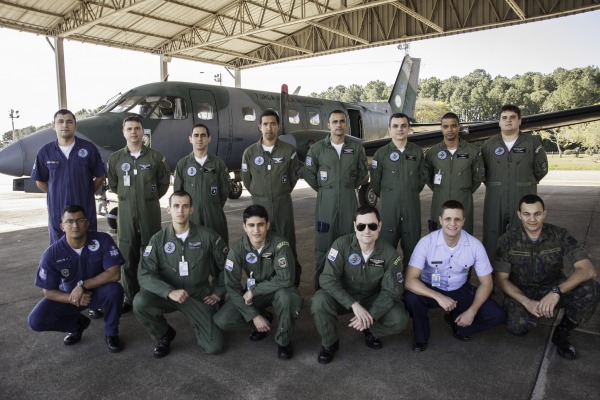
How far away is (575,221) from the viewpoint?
875 cm

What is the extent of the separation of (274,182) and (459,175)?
6.91 feet

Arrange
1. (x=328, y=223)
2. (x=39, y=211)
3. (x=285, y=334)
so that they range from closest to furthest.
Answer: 1. (x=285, y=334)
2. (x=328, y=223)
3. (x=39, y=211)

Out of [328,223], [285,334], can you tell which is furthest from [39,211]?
[285,334]

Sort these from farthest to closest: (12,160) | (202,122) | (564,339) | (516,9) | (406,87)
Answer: (406,87)
(516,9)
(202,122)
(12,160)
(564,339)

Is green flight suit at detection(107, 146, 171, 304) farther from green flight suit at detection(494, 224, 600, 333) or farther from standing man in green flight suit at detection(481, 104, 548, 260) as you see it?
standing man in green flight suit at detection(481, 104, 548, 260)

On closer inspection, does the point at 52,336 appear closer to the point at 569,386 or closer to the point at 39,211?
the point at 569,386

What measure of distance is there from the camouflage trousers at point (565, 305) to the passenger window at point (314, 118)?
27.9 ft

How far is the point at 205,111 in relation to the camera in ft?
29.4

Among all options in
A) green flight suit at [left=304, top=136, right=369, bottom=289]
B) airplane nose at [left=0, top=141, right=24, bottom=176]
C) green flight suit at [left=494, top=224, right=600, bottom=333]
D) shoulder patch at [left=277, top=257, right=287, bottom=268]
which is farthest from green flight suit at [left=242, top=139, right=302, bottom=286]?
airplane nose at [left=0, top=141, right=24, bottom=176]

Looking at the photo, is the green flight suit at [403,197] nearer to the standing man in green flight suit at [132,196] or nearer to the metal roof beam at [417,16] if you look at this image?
the standing man in green flight suit at [132,196]

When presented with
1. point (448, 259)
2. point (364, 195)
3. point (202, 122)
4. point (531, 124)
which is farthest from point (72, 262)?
point (531, 124)

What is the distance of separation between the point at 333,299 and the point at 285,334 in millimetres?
472

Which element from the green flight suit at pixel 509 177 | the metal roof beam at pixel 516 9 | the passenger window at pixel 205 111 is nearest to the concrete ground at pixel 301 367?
the green flight suit at pixel 509 177

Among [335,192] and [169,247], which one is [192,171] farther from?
[335,192]
